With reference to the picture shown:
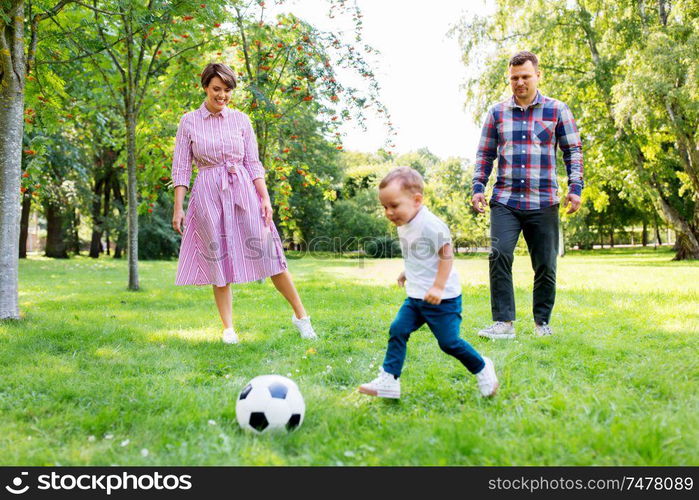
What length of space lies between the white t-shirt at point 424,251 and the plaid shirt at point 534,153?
5.95ft

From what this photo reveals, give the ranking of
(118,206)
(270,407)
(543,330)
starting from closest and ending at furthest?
(270,407) → (543,330) → (118,206)

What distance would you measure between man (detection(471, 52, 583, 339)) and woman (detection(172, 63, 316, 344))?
1756 mm

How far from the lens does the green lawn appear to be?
2.20 m

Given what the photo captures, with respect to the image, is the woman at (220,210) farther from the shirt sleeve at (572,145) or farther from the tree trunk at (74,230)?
the tree trunk at (74,230)

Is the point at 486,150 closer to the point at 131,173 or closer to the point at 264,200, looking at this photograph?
the point at 264,200

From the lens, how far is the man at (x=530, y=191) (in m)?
4.43

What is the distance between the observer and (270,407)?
246 cm

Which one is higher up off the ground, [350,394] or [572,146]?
[572,146]

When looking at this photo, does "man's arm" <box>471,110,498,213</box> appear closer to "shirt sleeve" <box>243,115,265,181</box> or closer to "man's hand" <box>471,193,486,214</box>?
"man's hand" <box>471,193,486,214</box>

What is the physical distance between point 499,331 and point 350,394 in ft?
6.28

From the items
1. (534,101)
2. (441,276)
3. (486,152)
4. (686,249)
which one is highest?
(534,101)

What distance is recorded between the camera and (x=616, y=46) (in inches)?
703

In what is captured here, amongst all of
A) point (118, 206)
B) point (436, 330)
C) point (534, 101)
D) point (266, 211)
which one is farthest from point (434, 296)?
point (118, 206)
